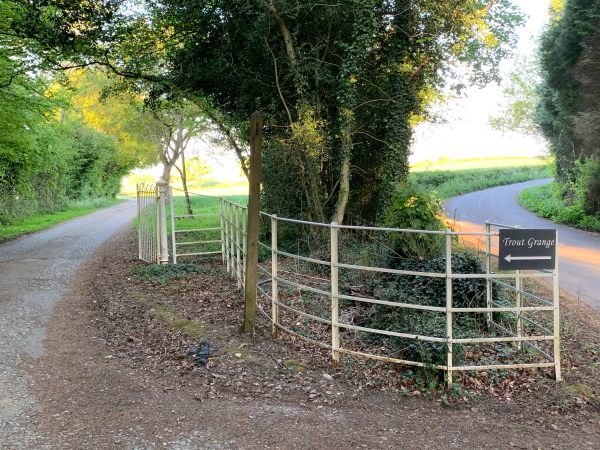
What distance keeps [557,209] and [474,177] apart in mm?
23899

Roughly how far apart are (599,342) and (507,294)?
2.01m

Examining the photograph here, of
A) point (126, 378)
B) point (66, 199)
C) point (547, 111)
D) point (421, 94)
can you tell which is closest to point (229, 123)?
point (421, 94)

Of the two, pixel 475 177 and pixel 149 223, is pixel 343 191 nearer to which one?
pixel 149 223

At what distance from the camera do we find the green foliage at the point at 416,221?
8.62 meters

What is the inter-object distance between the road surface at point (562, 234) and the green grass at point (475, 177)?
3471 millimetres

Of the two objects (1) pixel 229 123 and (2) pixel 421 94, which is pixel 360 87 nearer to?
(2) pixel 421 94

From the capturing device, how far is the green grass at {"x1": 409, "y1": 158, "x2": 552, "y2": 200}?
1619 inches

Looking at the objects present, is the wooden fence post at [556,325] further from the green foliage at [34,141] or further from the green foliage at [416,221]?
the green foliage at [34,141]

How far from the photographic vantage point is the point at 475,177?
154 ft

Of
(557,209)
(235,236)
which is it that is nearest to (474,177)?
(557,209)

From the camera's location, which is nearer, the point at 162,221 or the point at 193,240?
the point at 162,221

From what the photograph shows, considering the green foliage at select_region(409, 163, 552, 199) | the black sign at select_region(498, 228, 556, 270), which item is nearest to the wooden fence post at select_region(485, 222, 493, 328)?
the black sign at select_region(498, 228, 556, 270)

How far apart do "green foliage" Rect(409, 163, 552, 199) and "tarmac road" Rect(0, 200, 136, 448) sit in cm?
2757

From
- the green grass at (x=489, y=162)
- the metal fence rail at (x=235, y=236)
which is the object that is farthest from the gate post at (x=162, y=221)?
the green grass at (x=489, y=162)
